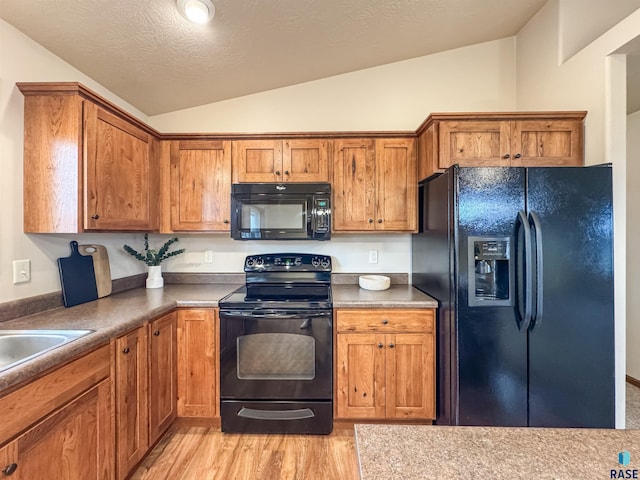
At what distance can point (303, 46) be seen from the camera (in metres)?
2.13

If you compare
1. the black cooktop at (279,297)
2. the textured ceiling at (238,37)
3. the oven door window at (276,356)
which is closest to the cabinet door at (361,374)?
the oven door window at (276,356)

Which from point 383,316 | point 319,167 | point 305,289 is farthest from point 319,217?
point 383,316

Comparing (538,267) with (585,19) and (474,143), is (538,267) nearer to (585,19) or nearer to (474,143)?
(474,143)

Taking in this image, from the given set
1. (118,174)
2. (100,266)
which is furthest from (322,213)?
(100,266)

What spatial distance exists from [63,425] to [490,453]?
151cm

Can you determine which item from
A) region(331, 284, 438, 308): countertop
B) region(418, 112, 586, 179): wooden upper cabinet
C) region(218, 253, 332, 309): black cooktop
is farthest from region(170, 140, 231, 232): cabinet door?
region(418, 112, 586, 179): wooden upper cabinet

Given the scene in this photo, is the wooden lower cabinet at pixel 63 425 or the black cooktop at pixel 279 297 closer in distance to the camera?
the wooden lower cabinet at pixel 63 425

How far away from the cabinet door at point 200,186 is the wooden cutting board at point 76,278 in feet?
2.06

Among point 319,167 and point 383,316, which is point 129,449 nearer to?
point 383,316

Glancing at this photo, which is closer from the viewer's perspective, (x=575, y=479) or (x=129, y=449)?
(x=575, y=479)

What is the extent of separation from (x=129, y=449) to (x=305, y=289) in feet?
4.73

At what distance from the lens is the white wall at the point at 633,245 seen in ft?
8.64

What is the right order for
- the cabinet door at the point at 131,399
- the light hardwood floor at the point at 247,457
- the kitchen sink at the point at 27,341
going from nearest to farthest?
1. the kitchen sink at the point at 27,341
2. the cabinet door at the point at 131,399
3. the light hardwood floor at the point at 247,457

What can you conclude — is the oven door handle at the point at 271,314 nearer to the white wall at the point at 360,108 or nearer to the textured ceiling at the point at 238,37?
the white wall at the point at 360,108
